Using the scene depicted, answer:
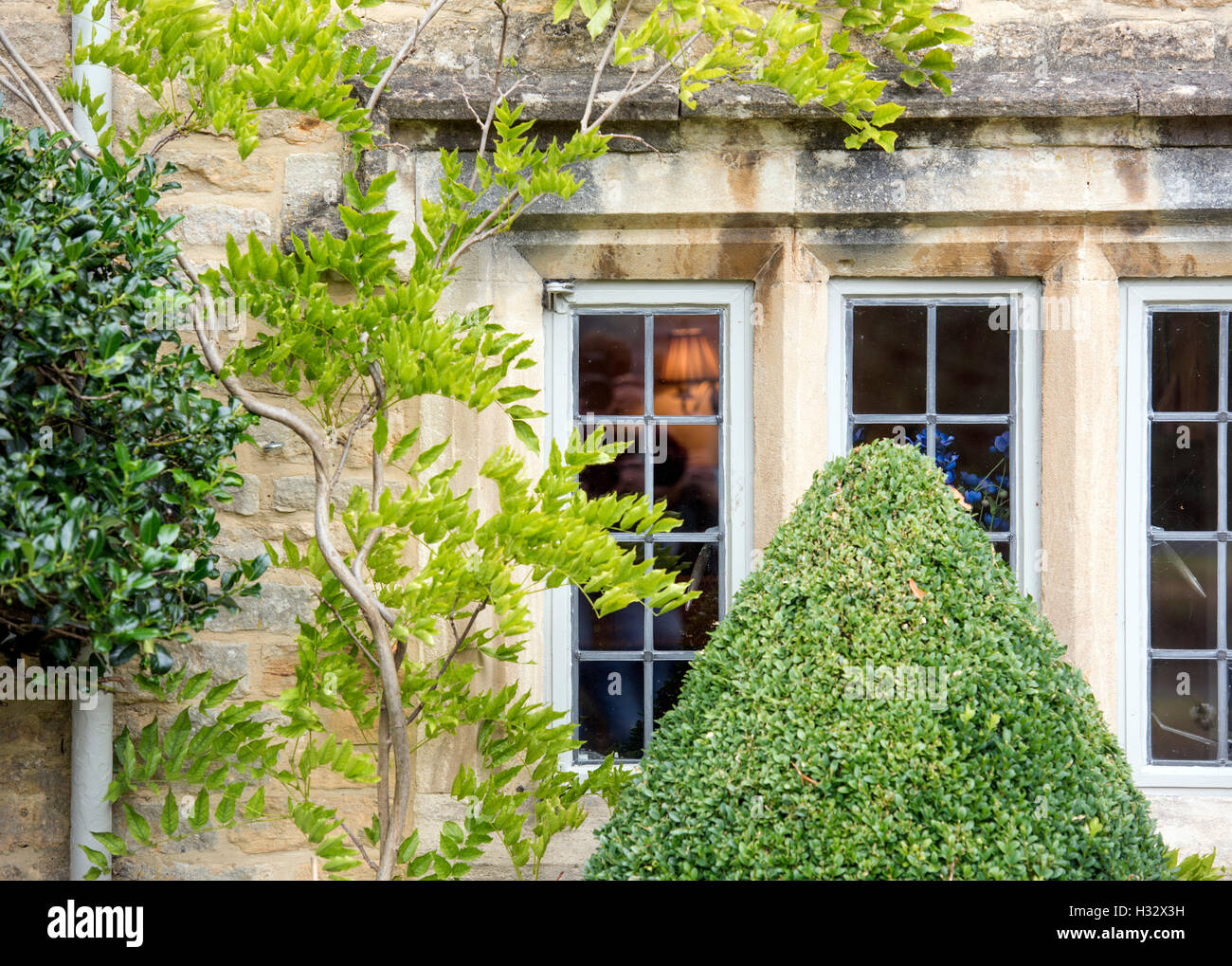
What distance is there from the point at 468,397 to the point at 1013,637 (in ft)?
4.49

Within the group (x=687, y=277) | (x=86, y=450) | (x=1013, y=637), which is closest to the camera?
(x=86, y=450)

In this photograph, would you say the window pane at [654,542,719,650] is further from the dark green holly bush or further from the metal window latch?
the dark green holly bush

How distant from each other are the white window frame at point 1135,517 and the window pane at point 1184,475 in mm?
37

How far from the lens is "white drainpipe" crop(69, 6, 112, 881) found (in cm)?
264

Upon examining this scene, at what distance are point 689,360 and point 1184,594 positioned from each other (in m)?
1.67

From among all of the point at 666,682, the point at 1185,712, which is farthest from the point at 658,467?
the point at 1185,712

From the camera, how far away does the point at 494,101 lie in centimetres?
251

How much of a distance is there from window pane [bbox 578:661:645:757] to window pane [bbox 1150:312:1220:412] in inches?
71.6

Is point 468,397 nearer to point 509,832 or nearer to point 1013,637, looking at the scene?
point 509,832

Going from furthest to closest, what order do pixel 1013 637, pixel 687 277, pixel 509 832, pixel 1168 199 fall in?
pixel 687 277 < pixel 1168 199 < pixel 509 832 < pixel 1013 637

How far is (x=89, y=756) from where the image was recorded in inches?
104

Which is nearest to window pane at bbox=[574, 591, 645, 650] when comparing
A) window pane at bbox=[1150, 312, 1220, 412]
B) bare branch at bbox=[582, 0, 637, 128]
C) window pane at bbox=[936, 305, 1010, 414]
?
window pane at bbox=[936, 305, 1010, 414]

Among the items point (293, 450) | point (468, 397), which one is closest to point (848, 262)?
point (468, 397)

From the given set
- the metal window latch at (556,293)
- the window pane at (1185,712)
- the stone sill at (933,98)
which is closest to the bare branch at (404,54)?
the stone sill at (933,98)
